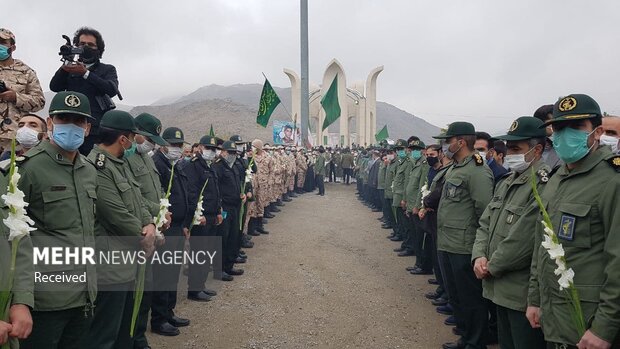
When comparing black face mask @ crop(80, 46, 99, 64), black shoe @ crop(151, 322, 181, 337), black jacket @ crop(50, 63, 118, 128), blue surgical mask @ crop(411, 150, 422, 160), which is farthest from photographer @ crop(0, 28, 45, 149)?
blue surgical mask @ crop(411, 150, 422, 160)

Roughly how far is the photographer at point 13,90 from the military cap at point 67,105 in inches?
49.0

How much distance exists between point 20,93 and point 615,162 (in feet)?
14.9

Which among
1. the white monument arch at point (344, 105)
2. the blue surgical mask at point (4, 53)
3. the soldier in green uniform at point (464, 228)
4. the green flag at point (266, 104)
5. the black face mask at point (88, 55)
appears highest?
the white monument arch at point (344, 105)

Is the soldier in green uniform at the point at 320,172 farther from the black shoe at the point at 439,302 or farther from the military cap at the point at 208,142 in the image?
the black shoe at the point at 439,302

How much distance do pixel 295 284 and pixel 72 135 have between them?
4.38 meters

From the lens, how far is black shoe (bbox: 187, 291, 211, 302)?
5.77 meters

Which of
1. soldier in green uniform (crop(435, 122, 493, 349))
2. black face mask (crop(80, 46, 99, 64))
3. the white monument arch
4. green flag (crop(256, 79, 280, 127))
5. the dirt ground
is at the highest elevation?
the white monument arch

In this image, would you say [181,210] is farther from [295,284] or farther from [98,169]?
[295,284]

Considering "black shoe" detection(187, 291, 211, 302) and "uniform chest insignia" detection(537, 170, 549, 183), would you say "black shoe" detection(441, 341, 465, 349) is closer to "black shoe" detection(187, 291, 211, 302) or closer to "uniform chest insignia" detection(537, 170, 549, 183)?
"uniform chest insignia" detection(537, 170, 549, 183)

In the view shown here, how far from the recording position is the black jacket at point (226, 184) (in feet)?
22.4

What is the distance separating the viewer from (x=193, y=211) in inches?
214

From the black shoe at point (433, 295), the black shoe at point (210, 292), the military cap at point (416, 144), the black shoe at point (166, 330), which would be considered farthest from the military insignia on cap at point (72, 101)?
the military cap at point (416, 144)

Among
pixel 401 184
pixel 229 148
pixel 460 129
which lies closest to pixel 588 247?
pixel 460 129

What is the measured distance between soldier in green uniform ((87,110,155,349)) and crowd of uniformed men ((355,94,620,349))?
2.71 m
